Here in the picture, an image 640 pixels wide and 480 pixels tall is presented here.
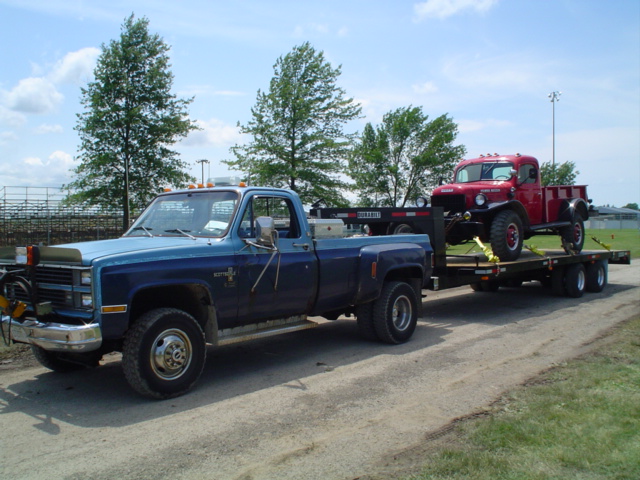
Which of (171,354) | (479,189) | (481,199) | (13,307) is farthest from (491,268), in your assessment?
(13,307)

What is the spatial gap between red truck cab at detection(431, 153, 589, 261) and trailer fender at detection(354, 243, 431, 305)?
2867 millimetres

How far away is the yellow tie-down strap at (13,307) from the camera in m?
5.43

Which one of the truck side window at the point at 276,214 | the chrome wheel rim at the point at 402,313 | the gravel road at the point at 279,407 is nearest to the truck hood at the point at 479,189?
the gravel road at the point at 279,407

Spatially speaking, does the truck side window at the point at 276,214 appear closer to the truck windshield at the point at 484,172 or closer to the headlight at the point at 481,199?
the headlight at the point at 481,199

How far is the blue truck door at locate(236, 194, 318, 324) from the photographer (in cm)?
620

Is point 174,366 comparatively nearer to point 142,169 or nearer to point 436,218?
point 436,218

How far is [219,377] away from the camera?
6.36 metres

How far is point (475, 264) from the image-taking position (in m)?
10.2

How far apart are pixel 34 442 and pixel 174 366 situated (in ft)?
4.53

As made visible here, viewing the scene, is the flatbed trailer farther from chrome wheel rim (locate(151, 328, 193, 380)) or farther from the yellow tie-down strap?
the yellow tie-down strap

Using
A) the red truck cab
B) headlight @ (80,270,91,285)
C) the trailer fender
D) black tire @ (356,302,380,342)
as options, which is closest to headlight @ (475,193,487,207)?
the red truck cab

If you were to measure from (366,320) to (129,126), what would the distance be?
14972 millimetres

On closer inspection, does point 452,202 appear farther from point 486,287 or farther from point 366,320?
point 366,320

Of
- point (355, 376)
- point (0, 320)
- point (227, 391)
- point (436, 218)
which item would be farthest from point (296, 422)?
point (436, 218)
